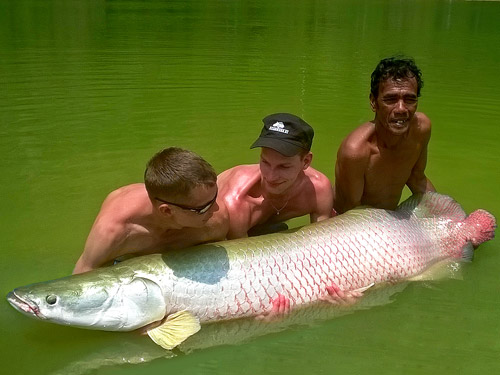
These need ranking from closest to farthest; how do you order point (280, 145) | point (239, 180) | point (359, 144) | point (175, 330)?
point (175, 330) → point (280, 145) → point (239, 180) → point (359, 144)

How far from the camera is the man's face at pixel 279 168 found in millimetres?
3877

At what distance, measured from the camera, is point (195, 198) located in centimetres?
336

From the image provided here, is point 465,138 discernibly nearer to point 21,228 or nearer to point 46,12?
point 21,228

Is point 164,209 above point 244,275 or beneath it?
above

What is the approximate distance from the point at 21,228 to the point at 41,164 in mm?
1600

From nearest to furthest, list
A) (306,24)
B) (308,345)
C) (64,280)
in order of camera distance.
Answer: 1. (64,280)
2. (308,345)
3. (306,24)

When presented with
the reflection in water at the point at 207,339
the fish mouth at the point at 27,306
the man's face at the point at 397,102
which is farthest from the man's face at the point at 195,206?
the man's face at the point at 397,102

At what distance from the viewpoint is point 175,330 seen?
338 cm

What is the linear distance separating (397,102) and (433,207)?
2.92ft

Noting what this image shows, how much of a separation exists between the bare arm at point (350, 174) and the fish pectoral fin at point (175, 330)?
1.72m

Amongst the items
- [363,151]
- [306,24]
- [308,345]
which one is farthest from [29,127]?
[306,24]

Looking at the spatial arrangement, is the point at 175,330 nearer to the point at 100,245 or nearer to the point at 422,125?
the point at 100,245

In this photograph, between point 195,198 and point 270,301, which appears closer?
point 195,198

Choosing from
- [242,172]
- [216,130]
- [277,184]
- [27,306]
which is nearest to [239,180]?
[242,172]
